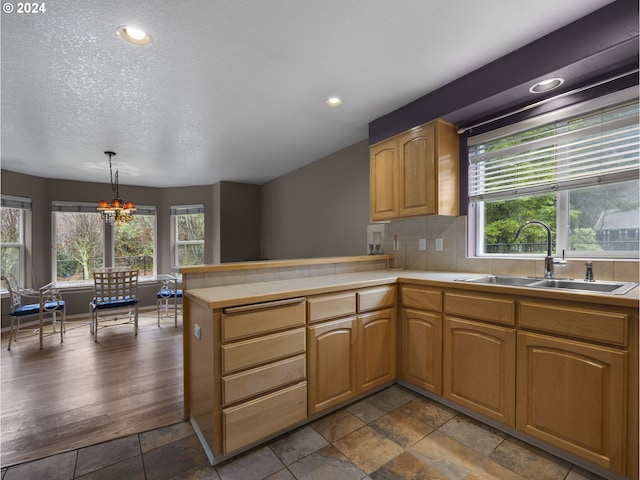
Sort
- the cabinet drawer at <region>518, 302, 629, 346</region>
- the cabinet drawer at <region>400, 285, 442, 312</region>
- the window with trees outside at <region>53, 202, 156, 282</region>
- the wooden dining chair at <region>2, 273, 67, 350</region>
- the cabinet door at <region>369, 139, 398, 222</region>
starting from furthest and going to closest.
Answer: the window with trees outside at <region>53, 202, 156, 282</region>, the wooden dining chair at <region>2, 273, 67, 350</region>, the cabinet door at <region>369, 139, 398, 222</region>, the cabinet drawer at <region>400, 285, 442, 312</region>, the cabinet drawer at <region>518, 302, 629, 346</region>

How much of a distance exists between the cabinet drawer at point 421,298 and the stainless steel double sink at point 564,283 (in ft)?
0.63

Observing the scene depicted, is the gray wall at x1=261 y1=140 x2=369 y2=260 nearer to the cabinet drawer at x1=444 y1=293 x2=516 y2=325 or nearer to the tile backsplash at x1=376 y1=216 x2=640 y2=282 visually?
the tile backsplash at x1=376 y1=216 x2=640 y2=282

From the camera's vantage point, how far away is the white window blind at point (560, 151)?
182 cm

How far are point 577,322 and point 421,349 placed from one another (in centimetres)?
96

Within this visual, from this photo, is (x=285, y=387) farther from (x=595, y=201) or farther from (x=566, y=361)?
(x=595, y=201)

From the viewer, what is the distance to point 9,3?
145 cm

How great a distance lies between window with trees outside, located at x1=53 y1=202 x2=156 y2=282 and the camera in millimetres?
5125

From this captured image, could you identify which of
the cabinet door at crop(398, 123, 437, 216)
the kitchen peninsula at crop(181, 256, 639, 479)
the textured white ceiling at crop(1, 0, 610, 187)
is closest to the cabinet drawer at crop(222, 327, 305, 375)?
the kitchen peninsula at crop(181, 256, 639, 479)

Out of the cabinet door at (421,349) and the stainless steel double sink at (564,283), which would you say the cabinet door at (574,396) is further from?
the cabinet door at (421,349)

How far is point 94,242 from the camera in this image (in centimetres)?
538

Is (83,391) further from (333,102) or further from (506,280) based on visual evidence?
(506,280)

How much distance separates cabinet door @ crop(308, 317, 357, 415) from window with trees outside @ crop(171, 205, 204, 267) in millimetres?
4622

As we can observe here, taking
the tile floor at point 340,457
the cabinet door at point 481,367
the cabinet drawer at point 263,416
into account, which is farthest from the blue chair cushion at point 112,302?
the cabinet door at point 481,367

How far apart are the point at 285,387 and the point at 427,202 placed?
1.70m
